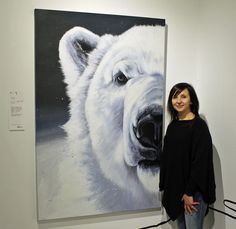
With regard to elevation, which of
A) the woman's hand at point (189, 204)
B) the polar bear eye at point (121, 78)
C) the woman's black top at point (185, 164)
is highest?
the polar bear eye at point (121, 78)

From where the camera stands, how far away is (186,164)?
6.61ft

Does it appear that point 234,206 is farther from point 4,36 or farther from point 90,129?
point 4,36

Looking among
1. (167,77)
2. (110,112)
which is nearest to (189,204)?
(110,112)

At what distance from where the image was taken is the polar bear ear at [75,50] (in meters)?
2.01

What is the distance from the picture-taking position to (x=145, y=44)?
85.4 inches

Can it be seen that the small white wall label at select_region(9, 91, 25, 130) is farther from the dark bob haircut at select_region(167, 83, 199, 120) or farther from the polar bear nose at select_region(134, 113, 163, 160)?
the dark bob haircut at select_region(167, 83, 199, 120)

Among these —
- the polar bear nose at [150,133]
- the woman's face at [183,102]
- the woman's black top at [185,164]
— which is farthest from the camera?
the polar bear nose at [150,133]

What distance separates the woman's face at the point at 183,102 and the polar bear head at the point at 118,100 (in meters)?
0.19

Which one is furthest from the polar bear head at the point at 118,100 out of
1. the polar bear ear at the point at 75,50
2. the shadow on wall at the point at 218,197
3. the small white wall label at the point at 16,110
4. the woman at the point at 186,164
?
the shadow on wall at the point at 218,197

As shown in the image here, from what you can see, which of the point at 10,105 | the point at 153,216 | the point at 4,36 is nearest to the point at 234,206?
the point at 153,216

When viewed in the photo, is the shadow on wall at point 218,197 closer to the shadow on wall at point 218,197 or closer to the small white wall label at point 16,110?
the shadow on wall at point 218,197

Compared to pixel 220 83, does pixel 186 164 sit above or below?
below

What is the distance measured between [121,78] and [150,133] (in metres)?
0.45

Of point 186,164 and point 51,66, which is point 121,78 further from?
point 186,164
